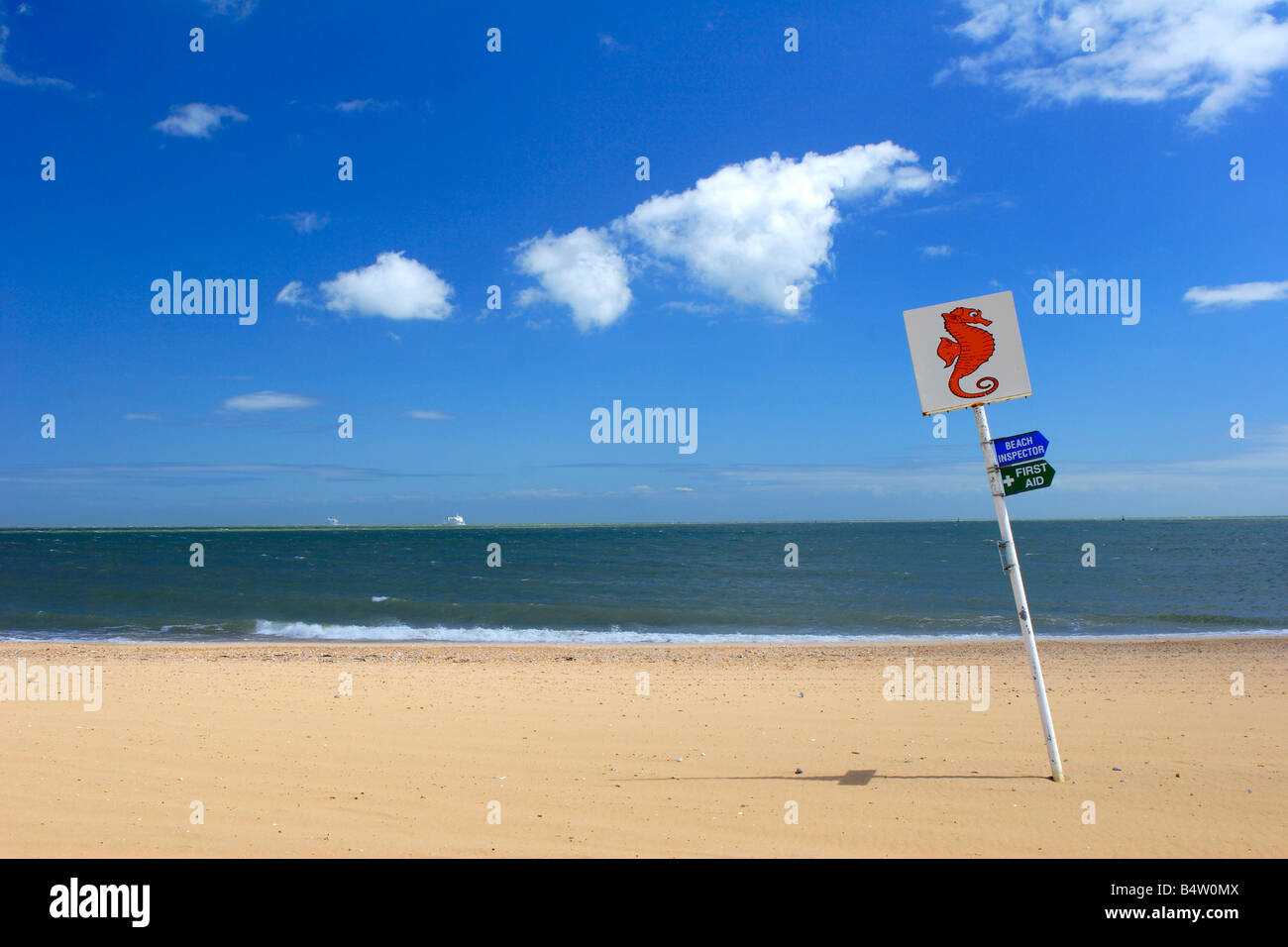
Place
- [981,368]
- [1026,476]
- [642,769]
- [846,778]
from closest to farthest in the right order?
1. [1026,476]
2. [981,368]
3. [846,778]
4. [642,769]

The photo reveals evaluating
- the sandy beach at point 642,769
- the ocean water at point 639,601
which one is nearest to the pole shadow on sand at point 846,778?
the sandy beach at point 642,769

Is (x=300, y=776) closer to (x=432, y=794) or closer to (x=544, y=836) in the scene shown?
(x=432, y=794)

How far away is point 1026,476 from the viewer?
5.85 metres

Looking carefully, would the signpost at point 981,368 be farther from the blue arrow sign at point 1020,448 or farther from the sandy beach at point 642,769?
the sandy beach at point 642,769

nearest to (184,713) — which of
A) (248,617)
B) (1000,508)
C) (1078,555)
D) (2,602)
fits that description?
(1000,508)

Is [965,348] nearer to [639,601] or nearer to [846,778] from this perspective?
[846,778]

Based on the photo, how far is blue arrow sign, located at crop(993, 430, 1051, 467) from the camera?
5.89 meters

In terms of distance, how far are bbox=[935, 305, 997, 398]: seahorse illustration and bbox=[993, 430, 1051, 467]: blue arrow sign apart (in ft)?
1.41

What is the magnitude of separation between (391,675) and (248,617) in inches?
621

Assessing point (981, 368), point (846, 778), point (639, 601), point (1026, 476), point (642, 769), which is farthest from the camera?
point (639, 601)

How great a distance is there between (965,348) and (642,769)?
4.85m

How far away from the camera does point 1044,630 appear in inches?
845

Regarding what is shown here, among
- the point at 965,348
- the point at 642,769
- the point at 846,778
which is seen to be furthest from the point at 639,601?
the point at 965,348

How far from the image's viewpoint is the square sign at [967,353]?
6039mm
